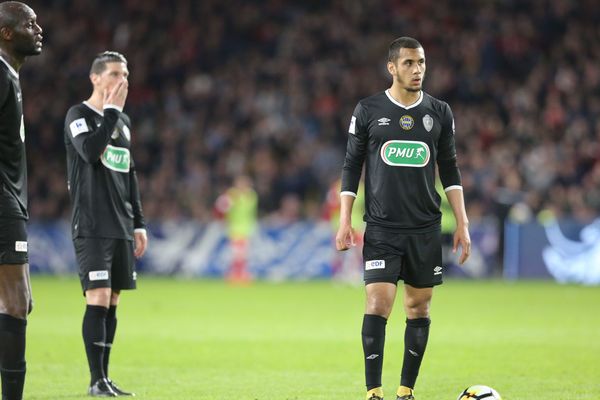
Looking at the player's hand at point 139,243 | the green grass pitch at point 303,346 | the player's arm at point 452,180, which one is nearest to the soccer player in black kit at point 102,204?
the player's hand at point 139,243

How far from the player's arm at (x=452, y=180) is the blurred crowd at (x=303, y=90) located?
14.7 metres

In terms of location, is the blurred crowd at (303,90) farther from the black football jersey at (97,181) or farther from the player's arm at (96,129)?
the player's arm at (96,129)

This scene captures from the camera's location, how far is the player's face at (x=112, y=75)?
7941 mm

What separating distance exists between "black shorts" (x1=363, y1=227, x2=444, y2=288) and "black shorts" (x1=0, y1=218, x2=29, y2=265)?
2.28 m

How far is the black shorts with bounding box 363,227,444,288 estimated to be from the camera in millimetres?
6938

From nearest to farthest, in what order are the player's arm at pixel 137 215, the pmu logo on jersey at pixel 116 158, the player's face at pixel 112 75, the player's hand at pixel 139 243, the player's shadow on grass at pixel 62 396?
the player's shadow on grass at pixel 62 396 → the player's face at pixel 112 75 → the pmu logo on jersey at pixel 116 158 → the player's arm at pixel 137 215 → the player's hand at pixel 139 243

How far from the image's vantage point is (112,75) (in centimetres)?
796

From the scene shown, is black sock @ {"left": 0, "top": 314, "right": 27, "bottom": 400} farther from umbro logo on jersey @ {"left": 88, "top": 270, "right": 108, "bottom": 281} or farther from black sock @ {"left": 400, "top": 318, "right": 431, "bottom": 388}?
black sock @ {"left": 400, "top": 318, "right": 431, "bottom": 388}

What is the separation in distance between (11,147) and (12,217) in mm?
421

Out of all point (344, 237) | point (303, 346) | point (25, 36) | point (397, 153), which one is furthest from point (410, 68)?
point (303, 346)

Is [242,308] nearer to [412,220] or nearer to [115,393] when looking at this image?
[115,393]

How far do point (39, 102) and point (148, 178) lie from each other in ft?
14.1

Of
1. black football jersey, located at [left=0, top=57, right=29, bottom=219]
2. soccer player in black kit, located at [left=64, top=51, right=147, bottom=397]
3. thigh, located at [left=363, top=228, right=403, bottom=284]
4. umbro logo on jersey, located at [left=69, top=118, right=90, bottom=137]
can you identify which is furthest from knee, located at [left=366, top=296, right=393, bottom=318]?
umbro logo on jersey, located at [left=69, top=118, right=90, bottom=137]

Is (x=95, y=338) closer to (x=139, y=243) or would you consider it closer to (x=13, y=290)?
(x=139, y=243)
